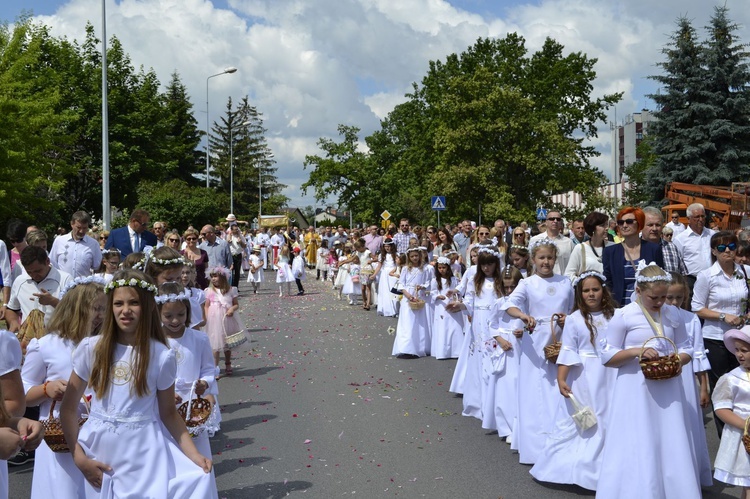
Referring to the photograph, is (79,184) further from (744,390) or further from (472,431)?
(744,390)

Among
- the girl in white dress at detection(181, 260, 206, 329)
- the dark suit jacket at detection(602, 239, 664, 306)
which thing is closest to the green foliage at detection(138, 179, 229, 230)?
the girl in white dress at detection(181, 260, 206, 329)

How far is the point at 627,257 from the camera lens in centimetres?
843

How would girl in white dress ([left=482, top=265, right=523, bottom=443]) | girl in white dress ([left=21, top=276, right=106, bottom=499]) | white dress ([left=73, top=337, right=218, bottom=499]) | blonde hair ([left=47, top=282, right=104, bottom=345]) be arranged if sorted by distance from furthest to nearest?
girl in white dress ([left=482, top=265, right=523, bottom=443]) → blonde hair ([left=47, top=282, right=104, bottom=345]) → girl in white dress ([left=21, top=276, right=106, bottom=499]) → white dress ([left=73, top=337, right=218, bottom=499])

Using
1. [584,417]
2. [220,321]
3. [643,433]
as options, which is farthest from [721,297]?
[220,321]

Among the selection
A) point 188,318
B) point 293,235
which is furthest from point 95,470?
point 293,235

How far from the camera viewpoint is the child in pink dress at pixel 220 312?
462 inches

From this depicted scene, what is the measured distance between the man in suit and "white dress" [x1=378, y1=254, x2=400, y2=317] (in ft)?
30.4

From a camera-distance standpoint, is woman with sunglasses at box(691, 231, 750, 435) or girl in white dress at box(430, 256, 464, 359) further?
girl in white dress at box(430, 256, 464, 359)

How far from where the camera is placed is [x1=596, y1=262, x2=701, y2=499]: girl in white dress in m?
5.91

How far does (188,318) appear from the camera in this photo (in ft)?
21.8

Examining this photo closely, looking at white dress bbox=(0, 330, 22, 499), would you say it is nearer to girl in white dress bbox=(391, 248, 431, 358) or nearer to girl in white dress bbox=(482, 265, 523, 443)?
girl in white dress bbox=(482, 265, 523, 443)

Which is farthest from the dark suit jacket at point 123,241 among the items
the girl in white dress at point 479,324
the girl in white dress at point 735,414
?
the girl in white dress at point 735,414

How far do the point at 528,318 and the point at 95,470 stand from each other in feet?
13.7

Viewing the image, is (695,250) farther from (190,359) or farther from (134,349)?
(134,349)
